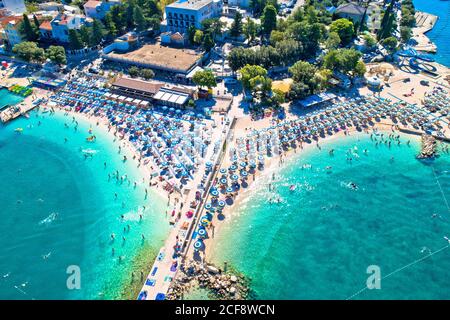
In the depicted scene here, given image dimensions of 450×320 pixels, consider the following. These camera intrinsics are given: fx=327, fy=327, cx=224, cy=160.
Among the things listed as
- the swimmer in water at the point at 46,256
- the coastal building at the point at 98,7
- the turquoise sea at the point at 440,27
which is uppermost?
the coastal building at the point at 98,7

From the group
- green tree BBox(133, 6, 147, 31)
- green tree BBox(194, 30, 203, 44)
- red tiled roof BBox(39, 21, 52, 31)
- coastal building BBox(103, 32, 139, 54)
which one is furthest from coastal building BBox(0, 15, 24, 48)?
green tree BBox(194, 30, 203, 44)

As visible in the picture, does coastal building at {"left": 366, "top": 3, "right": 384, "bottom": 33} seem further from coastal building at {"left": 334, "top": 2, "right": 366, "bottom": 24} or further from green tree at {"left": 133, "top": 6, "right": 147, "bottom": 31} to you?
green tree at {"left": 133, "top": 6, "right": 147, "bottom": 31}

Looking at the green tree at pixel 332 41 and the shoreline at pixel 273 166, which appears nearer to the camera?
the shoreline at pixel 273 166

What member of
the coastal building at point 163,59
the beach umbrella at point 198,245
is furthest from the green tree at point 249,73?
the beach umbrella at point 198,245

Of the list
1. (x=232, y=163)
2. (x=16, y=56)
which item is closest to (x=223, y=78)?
(x=232, y=163)

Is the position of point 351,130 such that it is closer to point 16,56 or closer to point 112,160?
point 112,160

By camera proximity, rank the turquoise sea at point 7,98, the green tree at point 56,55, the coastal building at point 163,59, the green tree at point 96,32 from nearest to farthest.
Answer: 1. the turquoise sea at point 7,98
2. the coastal building at point 163,59
3. the green tree at point 56,55
4. the green tree at point 96,32

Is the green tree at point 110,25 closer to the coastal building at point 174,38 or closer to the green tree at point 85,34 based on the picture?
the green tree at point 85,34
